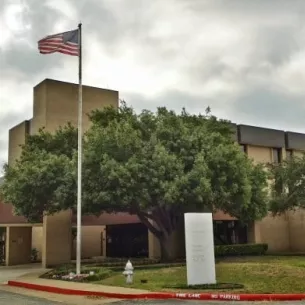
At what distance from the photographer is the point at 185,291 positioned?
1636 centimetres

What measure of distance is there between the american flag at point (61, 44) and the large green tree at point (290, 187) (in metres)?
19.4

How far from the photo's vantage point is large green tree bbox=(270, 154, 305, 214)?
35406 millimetres

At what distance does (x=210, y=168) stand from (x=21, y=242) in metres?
16.7

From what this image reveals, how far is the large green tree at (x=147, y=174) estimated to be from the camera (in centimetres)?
2498

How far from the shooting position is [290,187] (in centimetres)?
3625

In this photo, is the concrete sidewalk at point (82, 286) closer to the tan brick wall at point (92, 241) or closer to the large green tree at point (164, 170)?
the large green tree at point (164, 170)

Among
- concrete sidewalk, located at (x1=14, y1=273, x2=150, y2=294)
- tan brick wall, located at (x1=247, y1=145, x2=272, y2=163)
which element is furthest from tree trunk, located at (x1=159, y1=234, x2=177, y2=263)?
tan brick wall, located at (x1=247, y1=145, x2=272, y2=163)

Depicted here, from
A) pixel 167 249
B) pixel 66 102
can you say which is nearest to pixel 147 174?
pixel 167 249

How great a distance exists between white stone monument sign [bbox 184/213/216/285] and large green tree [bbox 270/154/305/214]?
18.8m

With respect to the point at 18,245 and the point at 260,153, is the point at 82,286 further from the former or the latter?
the point at 260,153

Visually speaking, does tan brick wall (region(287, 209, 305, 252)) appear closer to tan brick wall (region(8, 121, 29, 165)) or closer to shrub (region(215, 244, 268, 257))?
shrub (region(215, 244, 268, 257))

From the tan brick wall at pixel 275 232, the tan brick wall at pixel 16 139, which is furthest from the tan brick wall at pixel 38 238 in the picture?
the tan brick wall at pixel 275 232

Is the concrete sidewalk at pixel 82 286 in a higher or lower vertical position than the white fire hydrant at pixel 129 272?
lower

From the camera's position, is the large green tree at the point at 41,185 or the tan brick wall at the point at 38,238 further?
the tan brick wall at the point at 38,238
